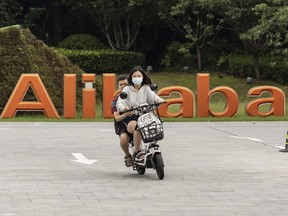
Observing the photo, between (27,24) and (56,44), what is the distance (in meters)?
3.08

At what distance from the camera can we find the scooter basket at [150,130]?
12102mm

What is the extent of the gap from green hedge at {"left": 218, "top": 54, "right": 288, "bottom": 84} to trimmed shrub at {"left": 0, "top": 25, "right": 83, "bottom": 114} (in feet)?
35.0

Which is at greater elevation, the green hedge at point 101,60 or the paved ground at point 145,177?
the green hedge at point 101,60

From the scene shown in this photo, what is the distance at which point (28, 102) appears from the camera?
2502cm

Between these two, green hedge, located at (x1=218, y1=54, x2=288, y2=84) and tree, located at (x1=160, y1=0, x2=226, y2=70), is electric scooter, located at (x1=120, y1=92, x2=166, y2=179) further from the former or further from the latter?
tree, located at (x1=160, y1=0, x2=226, y2=70)

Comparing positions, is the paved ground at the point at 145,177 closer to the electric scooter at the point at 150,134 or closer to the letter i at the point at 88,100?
the electric scooter at the point at 150,134

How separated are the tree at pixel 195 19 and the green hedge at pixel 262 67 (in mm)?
1404

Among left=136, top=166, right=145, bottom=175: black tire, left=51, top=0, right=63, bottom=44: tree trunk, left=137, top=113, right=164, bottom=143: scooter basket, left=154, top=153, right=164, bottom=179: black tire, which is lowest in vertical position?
left=136, top=166, right=145, bottom=175: black tire

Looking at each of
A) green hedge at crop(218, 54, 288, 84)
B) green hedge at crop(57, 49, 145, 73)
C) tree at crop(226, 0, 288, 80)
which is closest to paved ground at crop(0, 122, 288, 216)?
tree at crop(226, 0, 288, 80)

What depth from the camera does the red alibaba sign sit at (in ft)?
81.7

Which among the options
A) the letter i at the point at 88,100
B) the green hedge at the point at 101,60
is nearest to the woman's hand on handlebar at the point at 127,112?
the letter i at the point at 88,100

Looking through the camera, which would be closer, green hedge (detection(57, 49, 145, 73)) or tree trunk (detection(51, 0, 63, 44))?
green hedge (detection(57, 49, 145, 73))

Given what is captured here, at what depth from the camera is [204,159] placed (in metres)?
15.1

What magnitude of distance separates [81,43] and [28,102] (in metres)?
15.5
